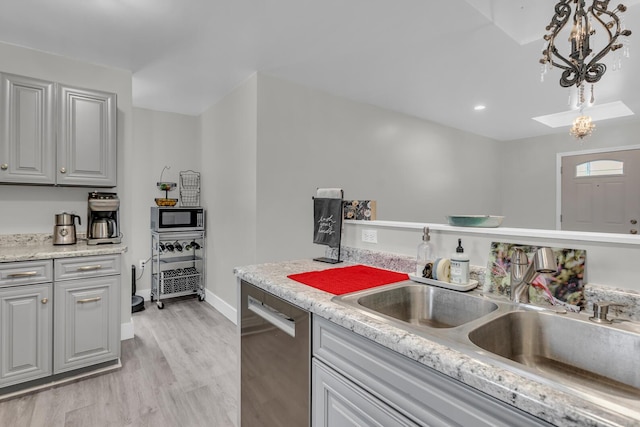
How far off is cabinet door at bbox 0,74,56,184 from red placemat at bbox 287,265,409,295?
2.28m

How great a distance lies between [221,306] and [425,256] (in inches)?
116

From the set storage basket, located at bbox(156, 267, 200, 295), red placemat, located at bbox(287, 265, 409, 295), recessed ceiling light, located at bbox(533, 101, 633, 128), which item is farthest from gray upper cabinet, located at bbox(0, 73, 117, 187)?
recessed ceiling light, located at bbox(533, 101, 633, 128)

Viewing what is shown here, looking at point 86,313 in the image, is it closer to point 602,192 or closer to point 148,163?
point 148,163

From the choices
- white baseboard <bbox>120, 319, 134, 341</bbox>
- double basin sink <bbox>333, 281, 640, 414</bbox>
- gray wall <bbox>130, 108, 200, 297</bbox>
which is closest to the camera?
double basin sink <bbox>333, 281, 640, 414</bbox>

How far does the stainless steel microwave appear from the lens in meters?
3.79

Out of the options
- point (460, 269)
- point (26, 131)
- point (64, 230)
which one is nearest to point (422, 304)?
point (460, 269)

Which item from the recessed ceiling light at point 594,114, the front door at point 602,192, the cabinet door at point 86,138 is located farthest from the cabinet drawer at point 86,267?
the front door at point 602,192

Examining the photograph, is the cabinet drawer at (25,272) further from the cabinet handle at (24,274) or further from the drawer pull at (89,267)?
the drawer pull at (89,267)

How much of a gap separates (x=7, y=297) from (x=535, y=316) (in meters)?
2.89

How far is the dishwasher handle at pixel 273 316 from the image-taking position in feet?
4.24

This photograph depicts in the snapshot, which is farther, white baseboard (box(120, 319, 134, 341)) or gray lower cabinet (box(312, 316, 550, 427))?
white baseboard (box(120, 319, 134, 341))

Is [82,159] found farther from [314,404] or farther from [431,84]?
[431,84]

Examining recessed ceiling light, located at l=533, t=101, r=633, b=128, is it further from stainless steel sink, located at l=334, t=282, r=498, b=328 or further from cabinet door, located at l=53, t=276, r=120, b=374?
cabinet door, located at l=53, t=276, r=120, b=374

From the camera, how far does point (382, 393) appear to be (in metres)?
0.92
